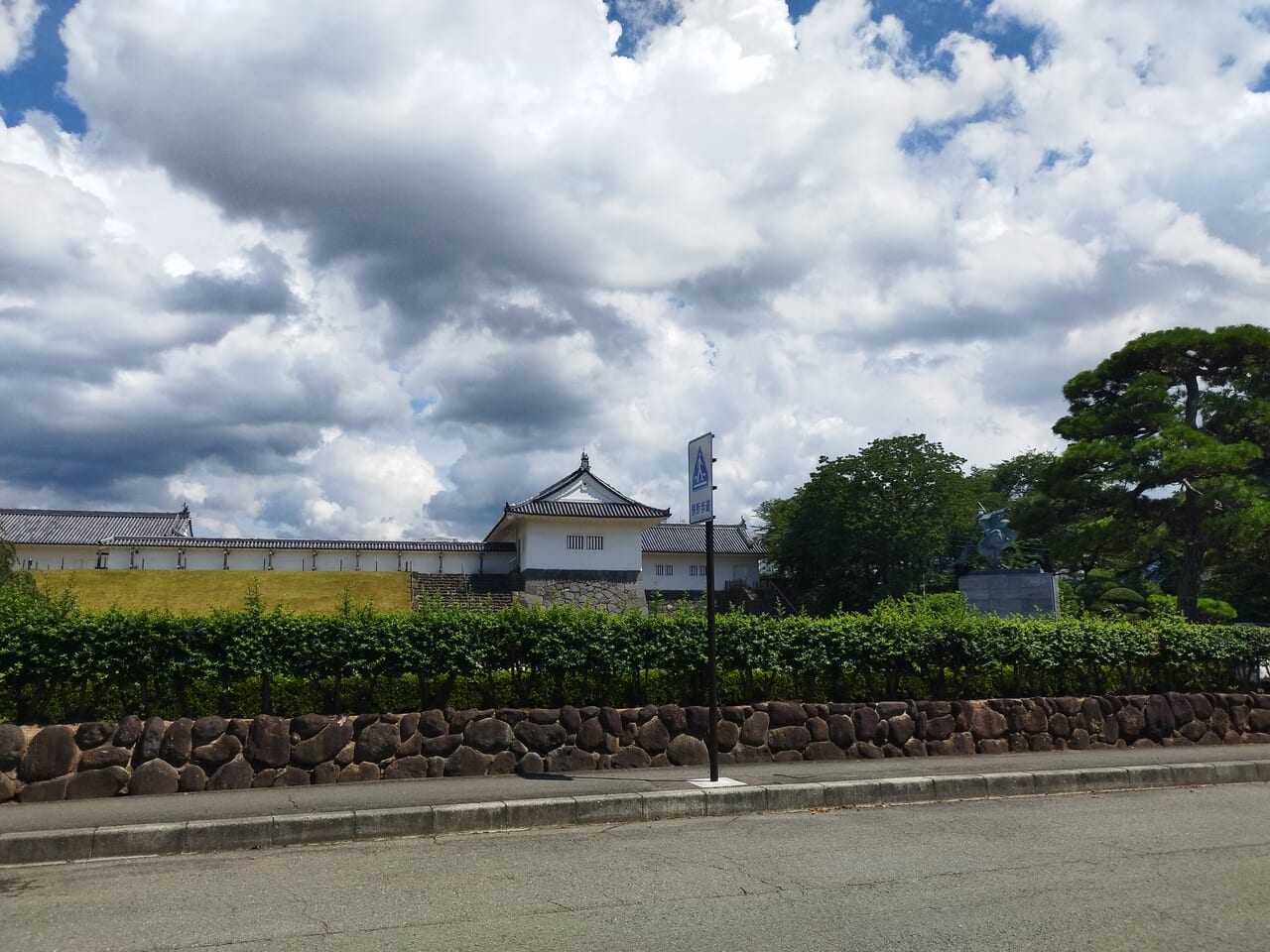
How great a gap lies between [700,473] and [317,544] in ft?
118

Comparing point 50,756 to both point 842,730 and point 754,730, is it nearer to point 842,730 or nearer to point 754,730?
point 754,730

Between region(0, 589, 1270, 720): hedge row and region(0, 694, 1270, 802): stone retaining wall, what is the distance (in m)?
0.51

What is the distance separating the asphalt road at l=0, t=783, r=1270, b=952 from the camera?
4984 millimetres

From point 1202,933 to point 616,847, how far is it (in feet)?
12.8

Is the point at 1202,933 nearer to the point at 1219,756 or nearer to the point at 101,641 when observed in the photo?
the point at 1219,756

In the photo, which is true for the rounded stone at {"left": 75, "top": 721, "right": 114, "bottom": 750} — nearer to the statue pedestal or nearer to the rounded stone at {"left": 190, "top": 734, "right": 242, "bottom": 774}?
the rounded stone at {"left": 190, "top": 734, "right": 242, "bottom": 774}

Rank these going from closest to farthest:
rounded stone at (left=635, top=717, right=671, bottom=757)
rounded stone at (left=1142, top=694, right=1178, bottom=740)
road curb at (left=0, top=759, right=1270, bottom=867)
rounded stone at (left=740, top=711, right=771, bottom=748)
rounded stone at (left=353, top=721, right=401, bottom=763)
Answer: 1. road curb at (left=0, top=759, right=1270, bottom=867)
2. rounded stone at (left=353, top=721, right=401, bottom=763)
3. rounded stone at (left=635, top=717, right=671, bottom=757)
4. rounded stone at (left=740, top=711, right=771, bottom=748)
5. rounded stone at (left=1142, top=694, right=1178, bottom=740)

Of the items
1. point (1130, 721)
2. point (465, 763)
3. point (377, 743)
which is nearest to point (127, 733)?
point (377, 743)

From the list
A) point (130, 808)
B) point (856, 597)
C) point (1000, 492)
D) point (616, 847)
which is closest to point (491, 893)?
point (616, 847)

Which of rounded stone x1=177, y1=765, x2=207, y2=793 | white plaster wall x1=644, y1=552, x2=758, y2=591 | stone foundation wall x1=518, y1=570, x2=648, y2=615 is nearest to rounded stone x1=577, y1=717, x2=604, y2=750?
rounded stone x1=177, y1=765, x2=207, y2=793

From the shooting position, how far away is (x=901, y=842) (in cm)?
740

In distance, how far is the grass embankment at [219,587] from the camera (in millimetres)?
33125

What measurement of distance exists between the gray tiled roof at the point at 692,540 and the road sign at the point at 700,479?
1609 inches

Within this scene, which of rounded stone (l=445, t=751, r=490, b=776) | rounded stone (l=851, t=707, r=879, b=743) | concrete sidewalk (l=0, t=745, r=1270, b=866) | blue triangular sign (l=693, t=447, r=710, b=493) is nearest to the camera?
concrete sidewalk (l=0, t=745, r=1270, b=866)
